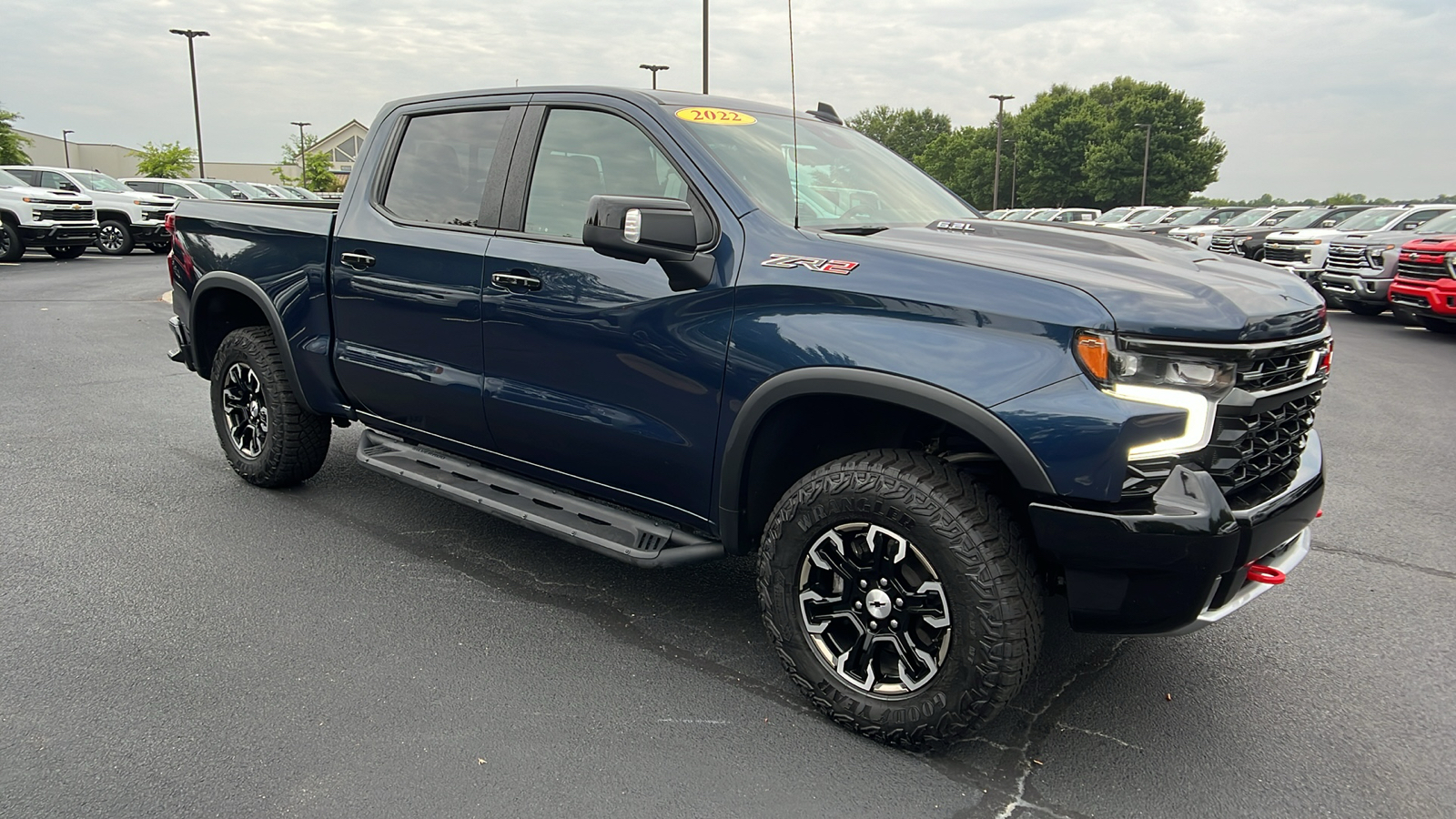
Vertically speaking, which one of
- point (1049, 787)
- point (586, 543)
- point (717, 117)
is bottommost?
point (1049, 787)

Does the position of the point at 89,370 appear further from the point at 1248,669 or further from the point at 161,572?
the point at 1248,669

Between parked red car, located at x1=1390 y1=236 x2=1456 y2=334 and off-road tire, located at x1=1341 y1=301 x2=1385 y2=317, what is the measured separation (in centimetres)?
170

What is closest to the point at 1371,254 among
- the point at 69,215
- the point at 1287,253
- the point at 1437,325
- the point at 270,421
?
the point at 1437,325

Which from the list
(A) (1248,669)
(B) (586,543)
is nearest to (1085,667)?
(A) (1248,669)

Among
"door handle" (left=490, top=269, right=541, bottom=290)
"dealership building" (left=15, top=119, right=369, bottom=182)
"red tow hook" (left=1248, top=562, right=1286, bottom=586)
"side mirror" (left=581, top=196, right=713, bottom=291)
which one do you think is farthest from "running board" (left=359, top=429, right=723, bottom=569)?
"dealership building" (left=15, top=119, right=369, bottom=182)

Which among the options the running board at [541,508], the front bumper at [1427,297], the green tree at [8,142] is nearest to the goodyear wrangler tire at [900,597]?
the running board at [541,508]

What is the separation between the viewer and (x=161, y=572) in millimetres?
4102

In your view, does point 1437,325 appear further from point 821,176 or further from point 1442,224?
point 821,176

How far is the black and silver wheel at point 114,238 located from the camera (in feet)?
73.2

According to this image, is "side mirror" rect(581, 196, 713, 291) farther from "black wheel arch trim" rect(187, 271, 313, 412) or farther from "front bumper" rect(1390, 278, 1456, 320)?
"front bumper" rect(1390, 278, 1456, 320)

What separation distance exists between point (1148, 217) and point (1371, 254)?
20411 mm

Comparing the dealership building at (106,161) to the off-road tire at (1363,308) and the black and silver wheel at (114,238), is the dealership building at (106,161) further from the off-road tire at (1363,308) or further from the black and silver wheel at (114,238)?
the off-road tire at (1363,308)

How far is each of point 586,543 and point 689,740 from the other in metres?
0.82

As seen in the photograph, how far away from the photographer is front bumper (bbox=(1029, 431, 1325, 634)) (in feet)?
8.08
